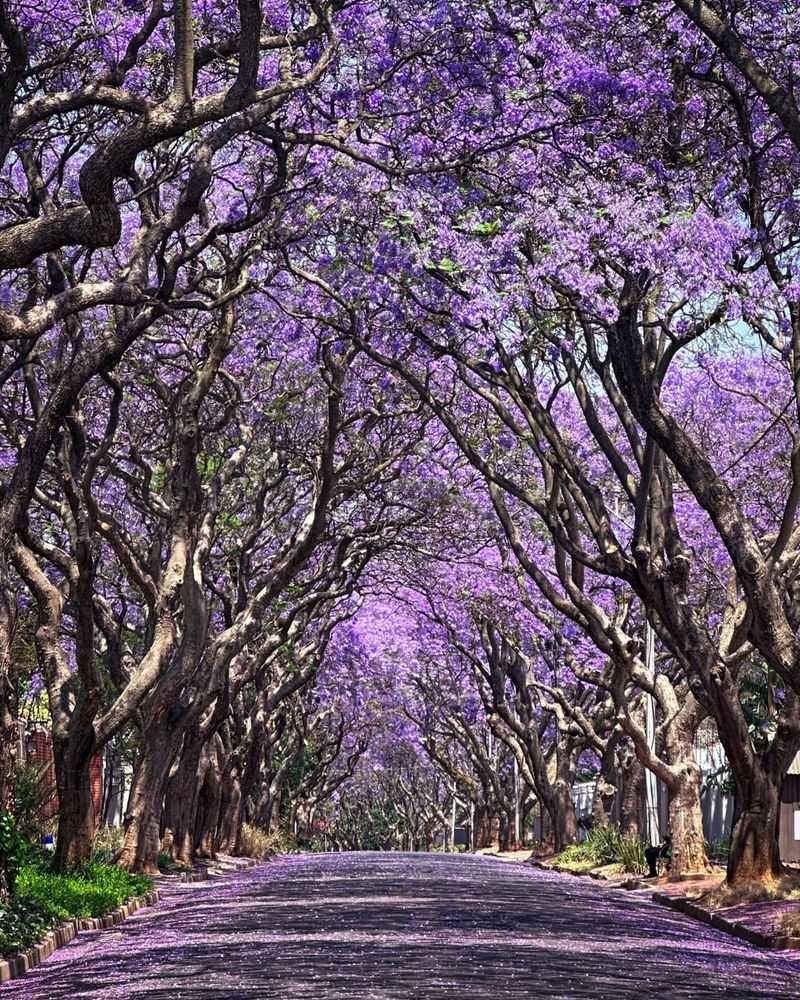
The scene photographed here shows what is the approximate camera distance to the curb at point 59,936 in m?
11.1

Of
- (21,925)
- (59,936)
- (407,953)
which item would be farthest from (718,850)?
(21,925)

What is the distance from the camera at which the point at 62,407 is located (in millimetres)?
13094

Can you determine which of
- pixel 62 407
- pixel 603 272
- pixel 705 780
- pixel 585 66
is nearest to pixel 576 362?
pixel 603 272

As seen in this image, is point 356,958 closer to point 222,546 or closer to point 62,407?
point 62,407

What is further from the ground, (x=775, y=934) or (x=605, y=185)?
(x=605, y=185)

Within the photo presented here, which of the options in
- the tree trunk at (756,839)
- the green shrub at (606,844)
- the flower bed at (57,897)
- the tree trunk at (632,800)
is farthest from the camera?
the tree trunk at (632,800)

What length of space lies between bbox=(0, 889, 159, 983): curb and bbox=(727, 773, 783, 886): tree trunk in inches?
267

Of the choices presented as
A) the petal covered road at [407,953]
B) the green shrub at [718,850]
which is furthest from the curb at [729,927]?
the green shrub at [718,850]

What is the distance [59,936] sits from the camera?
1354 centimetres

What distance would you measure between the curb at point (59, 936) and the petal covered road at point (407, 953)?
13cm

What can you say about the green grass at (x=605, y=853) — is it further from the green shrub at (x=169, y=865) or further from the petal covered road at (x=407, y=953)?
the green shrub at (x=169, y=865)

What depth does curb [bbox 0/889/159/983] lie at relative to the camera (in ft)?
36.5

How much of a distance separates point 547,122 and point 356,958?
28.3 ft

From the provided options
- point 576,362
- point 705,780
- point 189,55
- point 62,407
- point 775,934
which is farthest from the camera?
point 705,780
